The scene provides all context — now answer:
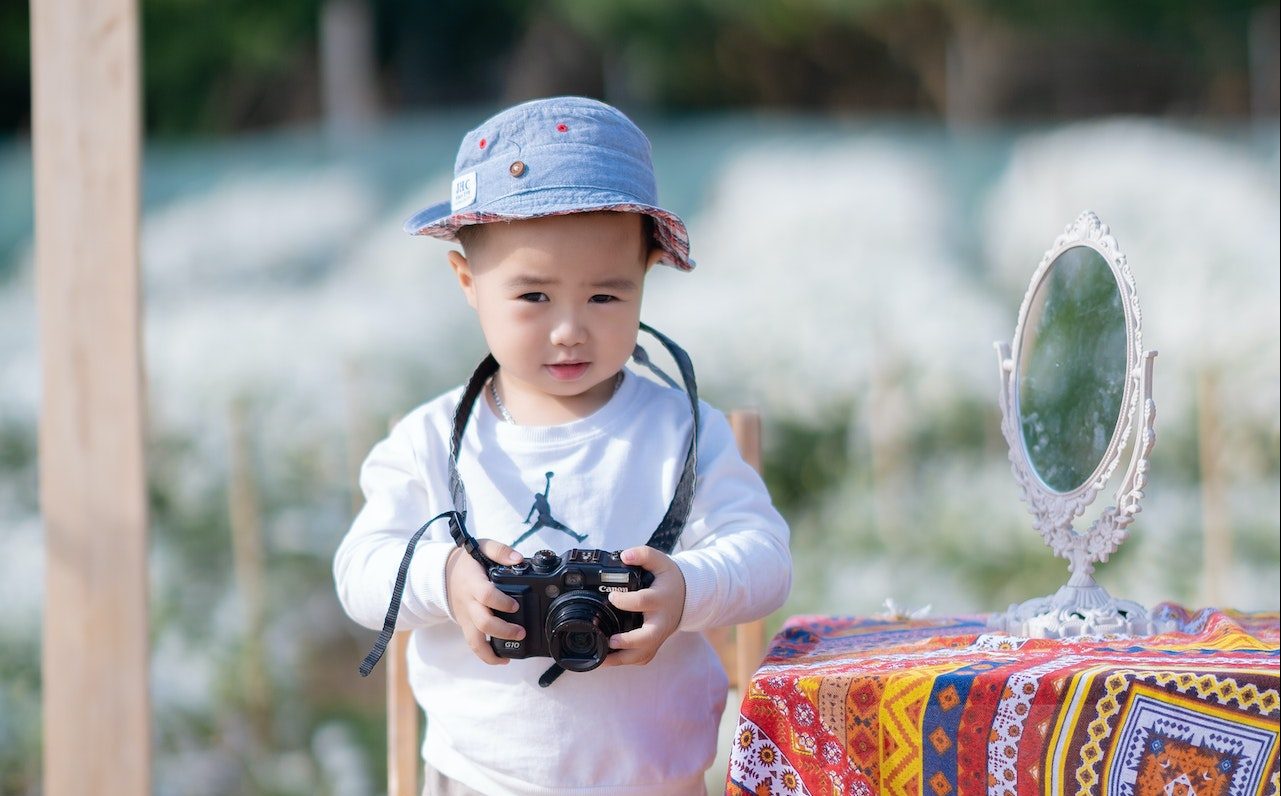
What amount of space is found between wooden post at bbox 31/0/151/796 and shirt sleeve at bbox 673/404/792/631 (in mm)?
887

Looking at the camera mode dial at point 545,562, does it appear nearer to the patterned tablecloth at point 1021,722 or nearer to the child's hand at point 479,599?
the child's hand at point 479,599

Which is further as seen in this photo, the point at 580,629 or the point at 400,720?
the point at 400,720

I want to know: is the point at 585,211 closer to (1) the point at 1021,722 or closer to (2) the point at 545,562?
(2) the point at 545,562

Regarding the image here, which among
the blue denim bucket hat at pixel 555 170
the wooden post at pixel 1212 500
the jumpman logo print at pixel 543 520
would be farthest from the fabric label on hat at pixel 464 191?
the wooden post at pixel 1212 500

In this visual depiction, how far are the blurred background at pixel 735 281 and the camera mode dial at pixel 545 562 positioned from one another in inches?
80.0

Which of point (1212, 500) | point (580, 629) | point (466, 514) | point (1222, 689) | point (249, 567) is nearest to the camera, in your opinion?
point (1222, 689)

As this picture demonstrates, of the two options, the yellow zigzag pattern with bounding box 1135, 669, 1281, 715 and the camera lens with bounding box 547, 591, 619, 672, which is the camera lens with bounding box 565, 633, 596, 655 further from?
the yellow zigzag pattern with bounding box 1135, 669, 1281, 715

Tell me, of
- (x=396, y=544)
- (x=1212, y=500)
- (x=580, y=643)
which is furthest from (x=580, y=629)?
(x=1212, y=500)

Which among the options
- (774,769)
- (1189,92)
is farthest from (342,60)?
(774,769)

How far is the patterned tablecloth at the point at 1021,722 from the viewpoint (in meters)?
1.10

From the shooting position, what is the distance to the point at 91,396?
1.88 meters

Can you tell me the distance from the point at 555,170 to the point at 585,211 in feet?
0.17

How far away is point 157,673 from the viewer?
3303 mm

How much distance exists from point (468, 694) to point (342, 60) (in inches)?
147
